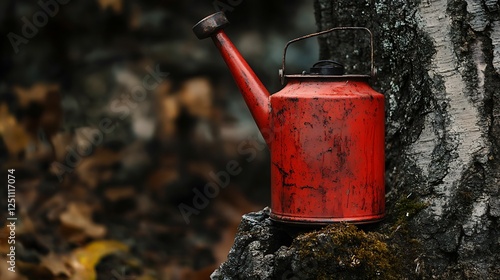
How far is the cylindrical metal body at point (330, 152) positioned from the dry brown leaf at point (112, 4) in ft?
6.21

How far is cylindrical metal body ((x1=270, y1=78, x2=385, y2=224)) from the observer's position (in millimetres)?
2506

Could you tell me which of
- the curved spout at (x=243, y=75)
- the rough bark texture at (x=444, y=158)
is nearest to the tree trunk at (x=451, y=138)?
the rough bark texture at (x=444, y=158)

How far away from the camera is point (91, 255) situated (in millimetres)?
3736

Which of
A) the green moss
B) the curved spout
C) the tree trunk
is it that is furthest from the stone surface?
the curved spout

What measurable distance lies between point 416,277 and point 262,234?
44 cm

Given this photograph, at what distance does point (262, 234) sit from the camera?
2.62 meters

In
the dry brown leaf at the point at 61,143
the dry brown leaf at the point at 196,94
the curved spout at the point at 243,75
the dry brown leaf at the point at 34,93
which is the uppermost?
the curved spout at the point at 243,75

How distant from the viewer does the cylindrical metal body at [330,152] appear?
2.51 meters

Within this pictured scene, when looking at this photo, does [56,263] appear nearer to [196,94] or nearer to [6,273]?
[6,273]

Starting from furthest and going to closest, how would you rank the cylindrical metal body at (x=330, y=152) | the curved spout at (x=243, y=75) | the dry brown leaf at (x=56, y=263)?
the dry brown leaf at (x=56, y=263) → the curved spout at (x=243, y=75) → the cylindrical metal body at (x=330, y=152)

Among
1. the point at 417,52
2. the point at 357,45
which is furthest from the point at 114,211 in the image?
the point at 417,52

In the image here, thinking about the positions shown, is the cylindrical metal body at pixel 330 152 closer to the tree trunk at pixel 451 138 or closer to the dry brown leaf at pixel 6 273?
the tree trunk at pixel 451 138

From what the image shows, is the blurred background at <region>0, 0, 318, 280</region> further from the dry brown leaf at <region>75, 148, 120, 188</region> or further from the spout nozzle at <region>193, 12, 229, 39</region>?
the spout nozzle at <region>193, 12, 229, 39</region>

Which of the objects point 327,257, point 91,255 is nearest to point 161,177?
point 91,255
